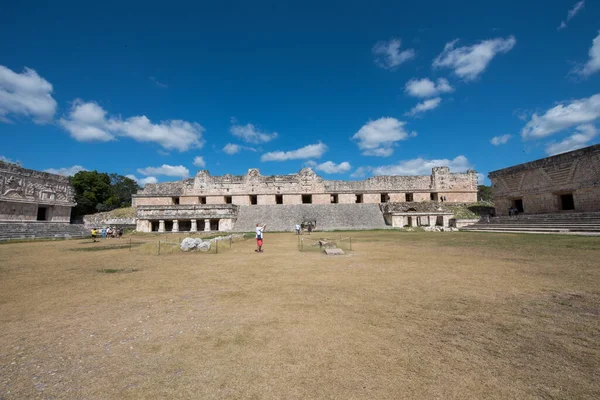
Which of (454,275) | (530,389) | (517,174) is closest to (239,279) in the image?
(454,275)

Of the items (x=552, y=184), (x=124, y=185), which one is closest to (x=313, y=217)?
(x=552, y=184)

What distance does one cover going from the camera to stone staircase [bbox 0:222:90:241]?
56.5 ft

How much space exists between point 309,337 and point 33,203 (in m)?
30.0

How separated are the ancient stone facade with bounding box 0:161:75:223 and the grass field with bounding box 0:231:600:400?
76.6ft

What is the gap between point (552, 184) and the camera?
745 inches

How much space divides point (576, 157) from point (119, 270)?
82.4 feet

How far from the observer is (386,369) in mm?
2094

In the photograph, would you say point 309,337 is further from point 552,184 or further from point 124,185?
point 124,185

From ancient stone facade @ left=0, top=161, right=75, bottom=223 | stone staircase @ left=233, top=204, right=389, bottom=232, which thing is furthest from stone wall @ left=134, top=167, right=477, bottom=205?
ancient stone facade @ left=0, top=161, right=75, bottom=223

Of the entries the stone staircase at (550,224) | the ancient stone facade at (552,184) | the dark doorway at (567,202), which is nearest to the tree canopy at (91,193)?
the stone staircase at (550,224)

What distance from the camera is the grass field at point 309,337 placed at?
1.92 metres

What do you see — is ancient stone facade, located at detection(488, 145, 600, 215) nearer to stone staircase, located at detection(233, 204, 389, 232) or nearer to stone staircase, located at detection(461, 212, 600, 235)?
stone staircase, located at detection(461, 212, 600, 235)

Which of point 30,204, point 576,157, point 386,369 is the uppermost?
point 576,157

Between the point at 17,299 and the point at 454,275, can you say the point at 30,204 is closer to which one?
the point at 17,299
